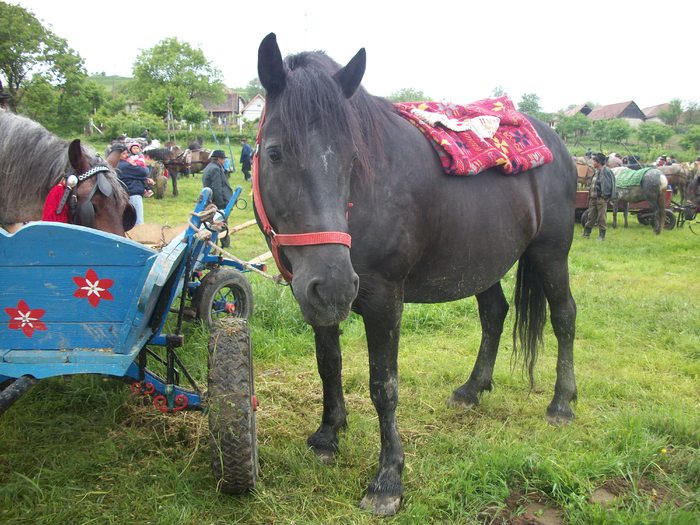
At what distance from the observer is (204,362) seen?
4.06m

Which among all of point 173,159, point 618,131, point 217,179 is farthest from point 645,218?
point 618,131

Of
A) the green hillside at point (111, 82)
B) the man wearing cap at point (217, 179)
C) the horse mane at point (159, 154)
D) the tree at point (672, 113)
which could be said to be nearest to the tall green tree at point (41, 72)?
the horse mane at point (159, 154)

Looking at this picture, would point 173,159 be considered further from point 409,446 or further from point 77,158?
point 409,446

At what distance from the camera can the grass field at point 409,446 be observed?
238cm

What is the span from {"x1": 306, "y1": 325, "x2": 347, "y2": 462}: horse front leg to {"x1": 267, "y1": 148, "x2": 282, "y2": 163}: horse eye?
1150 millimetres

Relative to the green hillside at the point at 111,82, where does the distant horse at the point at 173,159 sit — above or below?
below

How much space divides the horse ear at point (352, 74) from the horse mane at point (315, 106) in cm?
4

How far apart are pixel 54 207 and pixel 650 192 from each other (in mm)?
13873

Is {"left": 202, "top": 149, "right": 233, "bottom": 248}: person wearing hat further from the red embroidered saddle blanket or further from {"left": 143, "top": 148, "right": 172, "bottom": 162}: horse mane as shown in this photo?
{"left": 143, "top": 148, "right": 172, "bottom": 162}: horse mane

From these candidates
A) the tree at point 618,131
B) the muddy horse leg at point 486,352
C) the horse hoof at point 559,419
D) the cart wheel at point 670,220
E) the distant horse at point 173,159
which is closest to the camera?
the horse hoof at point 559,419

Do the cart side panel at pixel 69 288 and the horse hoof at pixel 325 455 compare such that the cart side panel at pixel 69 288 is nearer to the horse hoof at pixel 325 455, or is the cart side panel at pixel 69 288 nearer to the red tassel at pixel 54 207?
the red tassel at pixel 54 207

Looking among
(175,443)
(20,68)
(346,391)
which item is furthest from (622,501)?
(20,68)

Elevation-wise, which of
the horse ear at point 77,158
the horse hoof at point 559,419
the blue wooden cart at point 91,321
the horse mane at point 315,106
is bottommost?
the horse hoof at point 559,419

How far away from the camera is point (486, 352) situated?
12.4 ft
